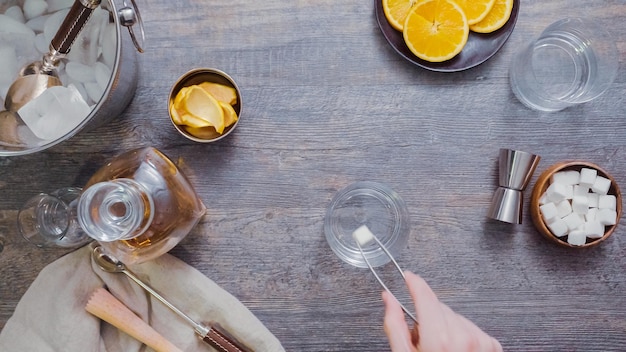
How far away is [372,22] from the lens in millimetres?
1062

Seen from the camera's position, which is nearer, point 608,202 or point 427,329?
point 427,329

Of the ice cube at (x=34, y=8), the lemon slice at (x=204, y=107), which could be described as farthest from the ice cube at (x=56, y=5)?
the lemon slice at (x=204, y=107)

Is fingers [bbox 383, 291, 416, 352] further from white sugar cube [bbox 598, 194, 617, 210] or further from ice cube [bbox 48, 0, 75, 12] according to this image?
ice cube [bbox 48, 0, 75, 12]

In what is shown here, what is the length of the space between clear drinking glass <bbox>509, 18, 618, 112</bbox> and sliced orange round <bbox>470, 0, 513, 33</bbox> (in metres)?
0.07

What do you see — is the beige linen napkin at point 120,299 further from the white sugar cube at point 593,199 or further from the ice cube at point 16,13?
the white sugar cube at point 593,199

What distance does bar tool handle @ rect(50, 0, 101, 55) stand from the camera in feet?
2.80

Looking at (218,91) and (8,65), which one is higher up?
(218,91)

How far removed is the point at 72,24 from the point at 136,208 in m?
0.27

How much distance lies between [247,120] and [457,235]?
1.34 ft

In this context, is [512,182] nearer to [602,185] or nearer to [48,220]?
[602,185]

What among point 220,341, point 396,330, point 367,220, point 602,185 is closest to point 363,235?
point 367,220

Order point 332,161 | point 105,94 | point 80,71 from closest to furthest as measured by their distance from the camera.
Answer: point 105,94 < point 80,71 < point 332,161

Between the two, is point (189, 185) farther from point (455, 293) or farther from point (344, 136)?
point (455, 293)

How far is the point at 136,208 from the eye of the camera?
2.80 feet
